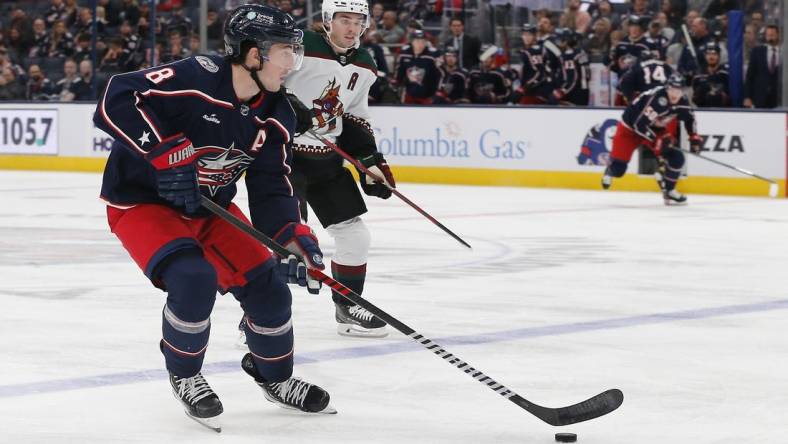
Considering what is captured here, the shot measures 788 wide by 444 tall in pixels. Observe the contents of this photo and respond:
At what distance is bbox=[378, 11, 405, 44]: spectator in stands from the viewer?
14.8 meters

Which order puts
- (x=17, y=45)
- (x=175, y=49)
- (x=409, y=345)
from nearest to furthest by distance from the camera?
(x=409, y=345), (x=175, y=49), (x=17, y=45)

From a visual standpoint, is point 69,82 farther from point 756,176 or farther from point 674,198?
point 756,176

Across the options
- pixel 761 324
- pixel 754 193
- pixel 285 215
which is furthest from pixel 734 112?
pixel 285 215

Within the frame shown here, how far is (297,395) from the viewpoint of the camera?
3.71m

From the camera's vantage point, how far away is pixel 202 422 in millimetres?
3514

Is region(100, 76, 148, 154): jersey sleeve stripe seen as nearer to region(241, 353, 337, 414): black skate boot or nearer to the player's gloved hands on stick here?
region(241, 353, 337, 414): black skate boot

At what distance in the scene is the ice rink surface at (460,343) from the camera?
3.58 m

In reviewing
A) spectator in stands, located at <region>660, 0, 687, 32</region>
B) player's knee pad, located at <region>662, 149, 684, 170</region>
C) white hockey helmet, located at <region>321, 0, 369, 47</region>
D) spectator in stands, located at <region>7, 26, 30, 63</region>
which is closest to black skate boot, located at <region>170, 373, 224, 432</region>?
white hockey helmet, located at <region>321, 0, 369, 47</region>

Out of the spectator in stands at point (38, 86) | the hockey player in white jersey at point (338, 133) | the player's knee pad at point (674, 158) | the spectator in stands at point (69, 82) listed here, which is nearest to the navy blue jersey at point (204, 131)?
the hockey player in white jersey at point (338, 133)

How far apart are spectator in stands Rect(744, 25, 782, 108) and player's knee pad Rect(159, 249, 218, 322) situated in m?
9.80

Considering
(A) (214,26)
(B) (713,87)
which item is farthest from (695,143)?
(A) (214,26)

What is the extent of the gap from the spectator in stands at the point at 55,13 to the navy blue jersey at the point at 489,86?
217 inches

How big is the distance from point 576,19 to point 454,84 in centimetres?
140

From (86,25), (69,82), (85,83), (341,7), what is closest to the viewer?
(341,7)
